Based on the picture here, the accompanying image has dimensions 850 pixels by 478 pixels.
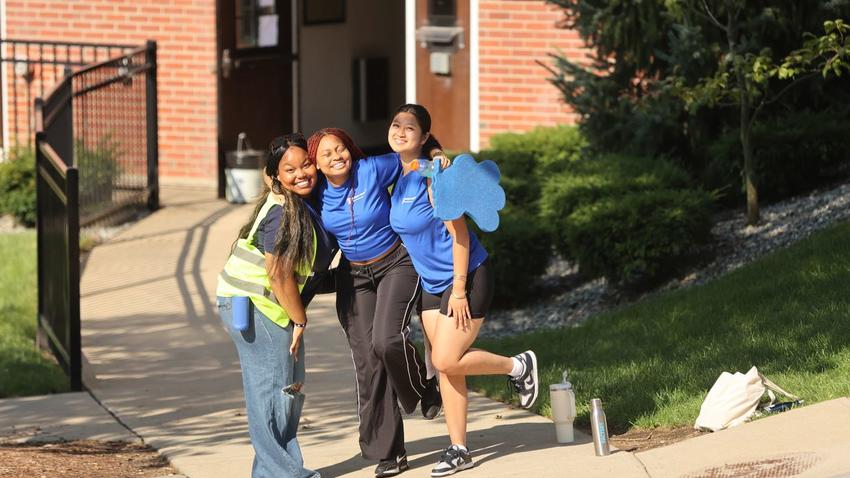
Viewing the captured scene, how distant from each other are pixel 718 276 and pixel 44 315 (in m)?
4.50

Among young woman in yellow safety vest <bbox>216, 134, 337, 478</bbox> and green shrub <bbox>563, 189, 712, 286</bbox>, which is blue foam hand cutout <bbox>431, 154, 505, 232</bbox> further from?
green shrub <bbox>563, 189, 712, 286</bbox>

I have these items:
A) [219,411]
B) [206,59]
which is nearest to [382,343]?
[219,411]

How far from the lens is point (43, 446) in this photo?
23.3ft

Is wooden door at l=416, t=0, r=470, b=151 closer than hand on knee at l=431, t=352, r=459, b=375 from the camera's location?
No

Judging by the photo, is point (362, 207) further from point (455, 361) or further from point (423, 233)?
point (455, 361)

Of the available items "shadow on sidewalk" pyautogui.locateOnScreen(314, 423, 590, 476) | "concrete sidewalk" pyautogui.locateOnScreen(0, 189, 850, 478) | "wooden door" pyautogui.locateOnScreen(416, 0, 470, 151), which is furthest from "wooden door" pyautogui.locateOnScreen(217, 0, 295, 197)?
"shadow on sidewalk" pyautogui.locateOnScreen(314, 423, 590, 476)

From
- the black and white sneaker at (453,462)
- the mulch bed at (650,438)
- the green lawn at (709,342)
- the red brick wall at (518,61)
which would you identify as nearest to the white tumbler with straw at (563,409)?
the mulch bed at (650,438)

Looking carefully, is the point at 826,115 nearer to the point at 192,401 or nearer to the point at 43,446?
the point at 192,401

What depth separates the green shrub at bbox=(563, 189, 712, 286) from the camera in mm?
9219

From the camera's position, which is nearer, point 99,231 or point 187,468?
point 187,468

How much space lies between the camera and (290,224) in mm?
5863

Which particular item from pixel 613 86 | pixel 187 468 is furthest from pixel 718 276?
pixel 187 468

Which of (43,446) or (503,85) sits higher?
(503,85)

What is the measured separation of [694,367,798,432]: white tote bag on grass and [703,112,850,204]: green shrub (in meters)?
3.76
